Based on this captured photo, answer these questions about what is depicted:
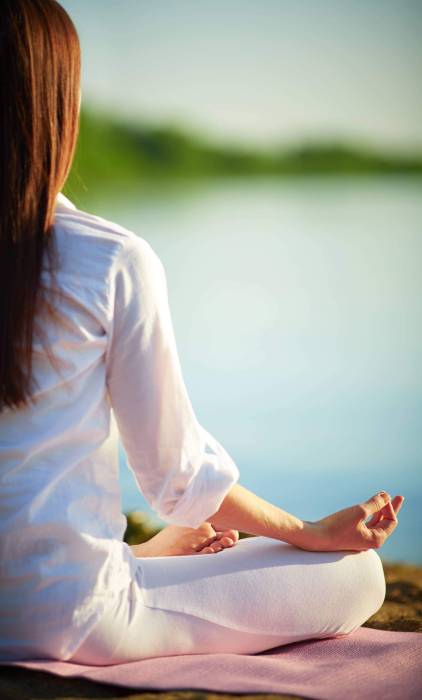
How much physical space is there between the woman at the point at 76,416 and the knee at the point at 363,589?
0.66 feet

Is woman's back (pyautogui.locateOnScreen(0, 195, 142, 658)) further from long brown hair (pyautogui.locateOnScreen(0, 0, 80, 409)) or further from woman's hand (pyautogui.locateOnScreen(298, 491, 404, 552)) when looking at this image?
woman's hand (pyautogui.locateOnScreen(298, 491, 404, 552))

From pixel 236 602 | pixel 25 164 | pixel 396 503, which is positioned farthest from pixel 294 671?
pixel 25 164

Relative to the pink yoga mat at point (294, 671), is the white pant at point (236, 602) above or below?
above

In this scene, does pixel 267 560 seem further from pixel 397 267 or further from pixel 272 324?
pixel 397 267

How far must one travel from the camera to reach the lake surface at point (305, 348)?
4.53 meters

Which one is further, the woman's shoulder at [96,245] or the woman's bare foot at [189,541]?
the woman's bare foot at [189,541]

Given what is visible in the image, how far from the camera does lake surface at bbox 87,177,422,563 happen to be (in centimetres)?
453

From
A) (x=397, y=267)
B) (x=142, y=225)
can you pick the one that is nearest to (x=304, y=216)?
(x=142, y=225)

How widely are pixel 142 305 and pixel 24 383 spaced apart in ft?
0.63

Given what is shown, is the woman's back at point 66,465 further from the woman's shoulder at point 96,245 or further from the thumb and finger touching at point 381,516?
the thumb and finger touching at point 381,516

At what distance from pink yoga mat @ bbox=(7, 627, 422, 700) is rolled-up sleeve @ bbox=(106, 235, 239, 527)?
0.71ft

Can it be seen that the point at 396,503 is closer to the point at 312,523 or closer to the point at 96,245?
the point at 312,523

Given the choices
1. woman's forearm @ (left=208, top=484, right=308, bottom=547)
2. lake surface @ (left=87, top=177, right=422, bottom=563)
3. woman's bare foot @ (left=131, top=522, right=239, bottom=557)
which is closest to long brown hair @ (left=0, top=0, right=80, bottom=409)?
woman's forearm @ (left=208, top=484, right=308, bottom=547)

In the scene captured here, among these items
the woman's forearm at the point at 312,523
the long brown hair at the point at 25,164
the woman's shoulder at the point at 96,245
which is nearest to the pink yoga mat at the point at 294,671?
the woman's forearm at the point at 312,523
